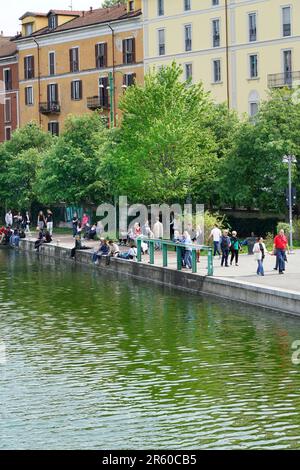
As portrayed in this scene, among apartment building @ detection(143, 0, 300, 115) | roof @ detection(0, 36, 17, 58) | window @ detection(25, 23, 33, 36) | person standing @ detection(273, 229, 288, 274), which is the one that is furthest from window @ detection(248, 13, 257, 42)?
person standing @ detection(273, 229, 288, 274)

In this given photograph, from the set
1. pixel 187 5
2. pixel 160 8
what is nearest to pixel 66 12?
pixel 160 8

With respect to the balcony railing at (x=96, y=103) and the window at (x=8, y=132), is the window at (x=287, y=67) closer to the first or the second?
the balcony railing at (x=96, y=103)

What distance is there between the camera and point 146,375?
77.5 feet

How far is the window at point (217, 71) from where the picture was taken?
75812mm

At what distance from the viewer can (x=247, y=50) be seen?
73.6 m

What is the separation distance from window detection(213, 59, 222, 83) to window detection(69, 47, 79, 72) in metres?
17.0

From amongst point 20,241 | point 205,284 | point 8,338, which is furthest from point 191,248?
point 20,241

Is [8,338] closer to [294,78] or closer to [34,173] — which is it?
[294,78]

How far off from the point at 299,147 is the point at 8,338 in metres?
26.3

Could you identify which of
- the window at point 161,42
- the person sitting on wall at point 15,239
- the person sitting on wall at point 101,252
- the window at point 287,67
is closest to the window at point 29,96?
the window at point 161,42

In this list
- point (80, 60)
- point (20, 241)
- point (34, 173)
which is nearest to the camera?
point (20, 241)

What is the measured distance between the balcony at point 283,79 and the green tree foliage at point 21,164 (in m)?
16.2
